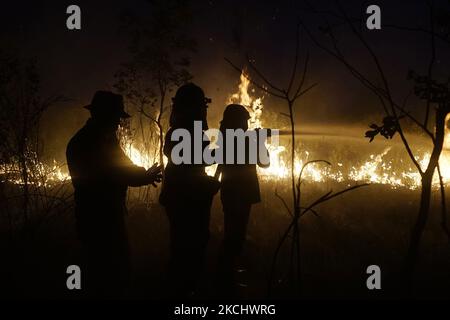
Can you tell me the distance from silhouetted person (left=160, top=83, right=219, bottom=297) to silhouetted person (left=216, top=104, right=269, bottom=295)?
0.73 m

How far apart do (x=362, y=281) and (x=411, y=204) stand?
614cm

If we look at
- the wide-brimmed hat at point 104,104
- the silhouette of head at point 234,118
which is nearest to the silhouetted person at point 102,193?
the wide-brimmed hat at point 104,104

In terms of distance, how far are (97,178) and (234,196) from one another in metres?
2.08

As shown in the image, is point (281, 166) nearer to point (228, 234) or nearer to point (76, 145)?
point (228, 234)

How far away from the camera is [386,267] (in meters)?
5.88

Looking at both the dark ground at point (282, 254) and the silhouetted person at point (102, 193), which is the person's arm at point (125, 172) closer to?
the silhouetted person at point (102, 193)

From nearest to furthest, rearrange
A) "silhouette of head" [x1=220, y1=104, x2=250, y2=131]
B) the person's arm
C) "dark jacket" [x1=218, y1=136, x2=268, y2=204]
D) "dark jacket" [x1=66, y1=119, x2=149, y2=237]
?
"dark jacket" [x1=66, y1=119, x2=149, y2=237] < the person's arm < "dark jacket" [x1=218, y1=136, x2=268, y2=204] < "silhouette of head" [x1=220, y1=104, x2=250, y2=131]

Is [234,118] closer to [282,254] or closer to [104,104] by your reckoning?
[104,104]

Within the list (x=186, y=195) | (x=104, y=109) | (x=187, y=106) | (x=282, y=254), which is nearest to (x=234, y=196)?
(x=186, y=195)

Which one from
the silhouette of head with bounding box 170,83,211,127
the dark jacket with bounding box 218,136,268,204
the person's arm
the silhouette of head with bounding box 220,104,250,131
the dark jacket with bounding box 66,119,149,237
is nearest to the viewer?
the dark jacket with bounding box 66,119,149,237

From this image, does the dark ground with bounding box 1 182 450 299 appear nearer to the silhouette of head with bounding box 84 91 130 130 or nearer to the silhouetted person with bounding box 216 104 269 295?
the silhouetted person with bounding box 216 104 269 295


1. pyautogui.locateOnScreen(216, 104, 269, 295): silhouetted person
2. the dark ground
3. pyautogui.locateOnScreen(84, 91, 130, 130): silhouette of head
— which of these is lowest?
the dark ground

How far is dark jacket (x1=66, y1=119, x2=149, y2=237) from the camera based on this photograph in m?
3.52

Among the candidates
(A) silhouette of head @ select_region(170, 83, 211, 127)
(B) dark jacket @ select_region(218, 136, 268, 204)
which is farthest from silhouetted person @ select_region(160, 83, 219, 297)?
(B) dark jacket @ select_region(218, 136, 268, 204)
